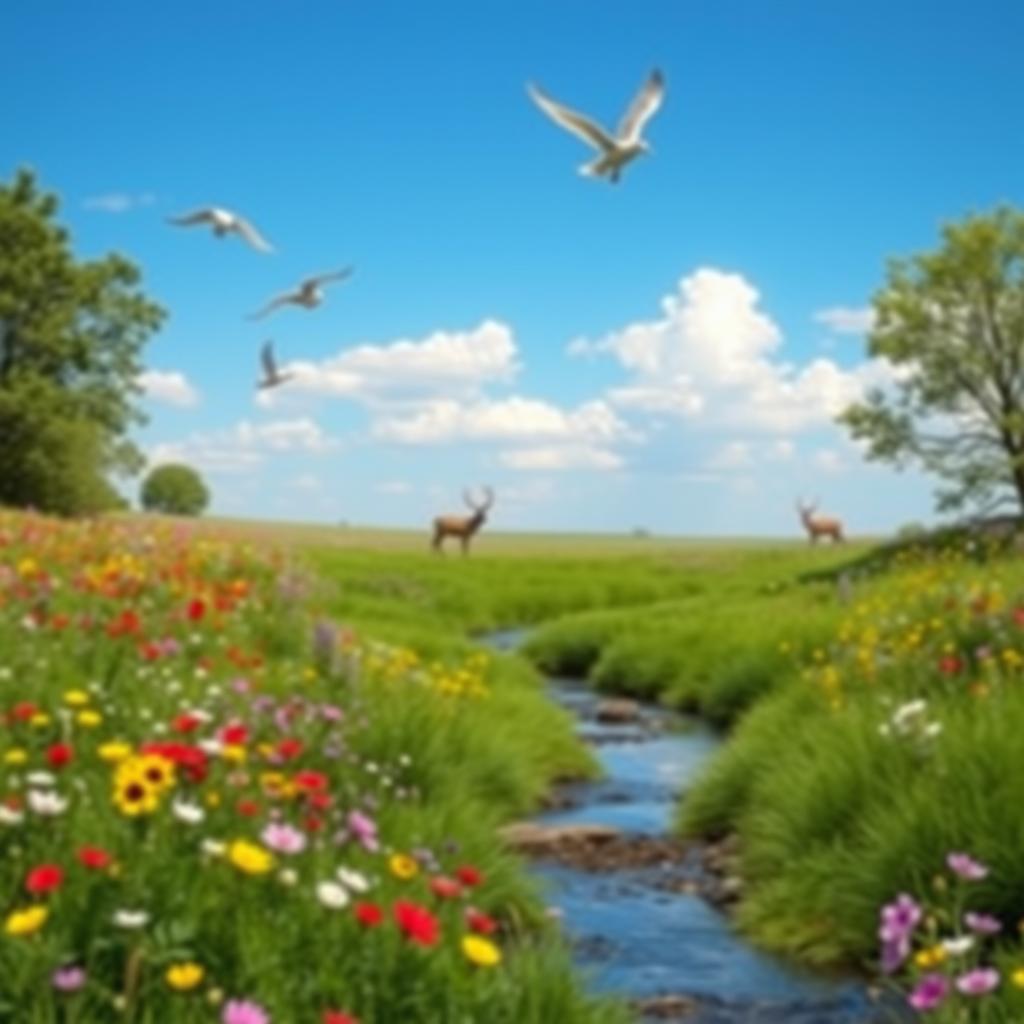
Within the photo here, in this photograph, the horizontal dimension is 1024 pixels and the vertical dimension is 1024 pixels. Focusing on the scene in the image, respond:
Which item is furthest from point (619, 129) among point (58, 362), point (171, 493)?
point (171, 493)

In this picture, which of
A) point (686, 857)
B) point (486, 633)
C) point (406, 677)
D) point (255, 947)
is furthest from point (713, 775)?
point (486, 633)

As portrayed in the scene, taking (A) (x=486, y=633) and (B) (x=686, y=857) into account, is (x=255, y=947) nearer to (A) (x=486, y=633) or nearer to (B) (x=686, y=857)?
(B) (x=686, y=857)

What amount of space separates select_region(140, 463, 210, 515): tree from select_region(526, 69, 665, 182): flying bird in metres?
101

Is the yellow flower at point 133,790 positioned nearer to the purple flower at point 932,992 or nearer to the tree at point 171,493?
the purple flower at point 932,992

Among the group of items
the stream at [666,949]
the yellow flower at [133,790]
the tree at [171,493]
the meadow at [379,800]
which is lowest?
the stream at [666,949]

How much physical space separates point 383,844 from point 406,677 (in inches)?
252

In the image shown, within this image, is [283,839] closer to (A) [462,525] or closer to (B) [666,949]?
(B) [666,949]

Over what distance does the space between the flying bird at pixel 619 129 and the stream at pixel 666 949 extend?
531cm

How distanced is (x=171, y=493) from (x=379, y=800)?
354ft

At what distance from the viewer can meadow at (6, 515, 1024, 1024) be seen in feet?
17.4

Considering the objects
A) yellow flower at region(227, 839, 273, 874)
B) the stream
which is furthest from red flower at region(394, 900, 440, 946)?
the stream

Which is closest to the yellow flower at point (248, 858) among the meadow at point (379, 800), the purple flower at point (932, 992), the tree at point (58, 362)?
the meadow at point (379, 800)

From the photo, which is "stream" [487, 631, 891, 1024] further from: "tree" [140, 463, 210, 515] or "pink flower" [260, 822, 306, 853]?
"tree" [140, 463, 210, 515]

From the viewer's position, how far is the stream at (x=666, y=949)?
8359 mm
